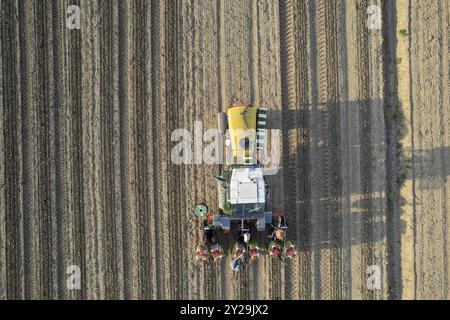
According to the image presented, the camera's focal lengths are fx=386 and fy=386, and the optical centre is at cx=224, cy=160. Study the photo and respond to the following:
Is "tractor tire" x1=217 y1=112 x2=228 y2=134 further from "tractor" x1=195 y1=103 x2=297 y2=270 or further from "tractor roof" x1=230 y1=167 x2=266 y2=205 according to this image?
"tractor roof" x1=230 y1=167 x2=266 y2=205

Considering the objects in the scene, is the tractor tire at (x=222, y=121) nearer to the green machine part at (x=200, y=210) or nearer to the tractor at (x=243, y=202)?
the tractor at (x=243, y=202)

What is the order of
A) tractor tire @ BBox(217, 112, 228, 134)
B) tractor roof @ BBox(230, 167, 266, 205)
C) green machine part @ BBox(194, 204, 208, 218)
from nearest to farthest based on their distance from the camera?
1. tractor roof @ BBox(230, 167, 266, 205)
2. tractor tire @ BBox(217, 112, 228, 134)
3. green machine part @ BBox(194, 204, 208, 218)

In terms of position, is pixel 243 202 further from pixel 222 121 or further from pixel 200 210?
pixel 222 121

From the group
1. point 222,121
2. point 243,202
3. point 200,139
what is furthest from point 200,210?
point 222,121

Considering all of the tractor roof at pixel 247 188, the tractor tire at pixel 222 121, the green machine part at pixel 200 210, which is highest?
the tractor tire at pixel 222 121

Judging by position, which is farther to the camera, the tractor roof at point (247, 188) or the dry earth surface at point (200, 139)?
the dry earth surface at point (200, 139)

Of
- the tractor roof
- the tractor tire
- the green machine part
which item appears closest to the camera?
the tractor roof

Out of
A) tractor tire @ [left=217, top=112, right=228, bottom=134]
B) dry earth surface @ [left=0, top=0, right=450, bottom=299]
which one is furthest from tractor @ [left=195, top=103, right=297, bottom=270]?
dry earth surface @ [left=0, top=0, right=450, bottom=299]

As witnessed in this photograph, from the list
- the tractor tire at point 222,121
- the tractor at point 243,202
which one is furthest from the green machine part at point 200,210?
the tractor tire at point 222,121
